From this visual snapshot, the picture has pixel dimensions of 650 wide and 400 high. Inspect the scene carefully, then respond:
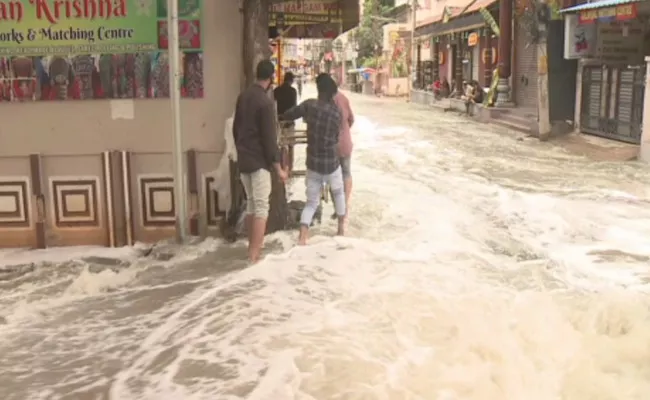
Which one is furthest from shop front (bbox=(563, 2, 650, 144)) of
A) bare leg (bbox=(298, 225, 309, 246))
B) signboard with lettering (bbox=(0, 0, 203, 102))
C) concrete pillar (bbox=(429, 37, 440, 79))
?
concrete pillar (bbox=(429, 37, 440, 79))

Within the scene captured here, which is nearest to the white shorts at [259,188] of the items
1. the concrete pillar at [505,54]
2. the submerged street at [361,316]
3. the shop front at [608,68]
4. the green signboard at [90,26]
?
the submerged street at [361,316]

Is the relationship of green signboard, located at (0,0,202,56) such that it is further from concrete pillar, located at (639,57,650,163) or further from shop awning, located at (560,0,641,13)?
shop awning, located at (560,0,641,13)

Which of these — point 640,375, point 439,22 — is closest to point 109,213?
point 640,375

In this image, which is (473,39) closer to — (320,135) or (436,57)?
(436,57)

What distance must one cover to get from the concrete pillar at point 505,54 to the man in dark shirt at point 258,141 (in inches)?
827

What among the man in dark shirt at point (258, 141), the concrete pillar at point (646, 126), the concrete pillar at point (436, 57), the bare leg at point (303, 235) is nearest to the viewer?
the man in dark shirt at point (258, 141)

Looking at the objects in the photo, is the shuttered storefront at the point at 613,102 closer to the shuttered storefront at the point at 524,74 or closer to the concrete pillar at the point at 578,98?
the concrete pillar at the point at 578,98

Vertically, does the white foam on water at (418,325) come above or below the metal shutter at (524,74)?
below

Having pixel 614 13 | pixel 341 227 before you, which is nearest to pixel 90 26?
pixel 341 227

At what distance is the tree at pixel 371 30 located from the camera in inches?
2290

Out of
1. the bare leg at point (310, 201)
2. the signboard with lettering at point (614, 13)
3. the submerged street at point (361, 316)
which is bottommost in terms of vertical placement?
the submerged street at point (361, 316)

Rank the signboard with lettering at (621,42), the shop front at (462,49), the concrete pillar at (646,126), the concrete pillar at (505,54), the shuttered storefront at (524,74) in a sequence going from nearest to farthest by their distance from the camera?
the concrete pillar at (646,126)
the signboard with lettering at (621,42)
the shuttered storefront at (524,74)
the concrete pillar at (505,54)
the shop front at (462,49)

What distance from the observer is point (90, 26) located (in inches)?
297

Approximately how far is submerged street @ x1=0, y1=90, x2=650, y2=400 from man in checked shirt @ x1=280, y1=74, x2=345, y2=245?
0.46m
